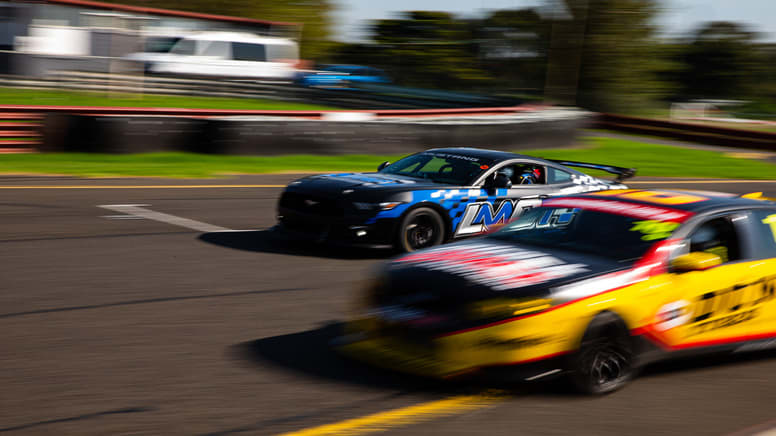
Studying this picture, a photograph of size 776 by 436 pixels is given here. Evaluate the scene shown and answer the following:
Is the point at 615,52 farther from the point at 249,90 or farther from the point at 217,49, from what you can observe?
the point at 217,49

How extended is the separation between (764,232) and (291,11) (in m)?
65.6

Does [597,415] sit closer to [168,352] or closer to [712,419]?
[712,419]

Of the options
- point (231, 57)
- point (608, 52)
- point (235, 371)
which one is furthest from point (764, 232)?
point (608, 52)

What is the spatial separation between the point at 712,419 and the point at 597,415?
0.66 metres

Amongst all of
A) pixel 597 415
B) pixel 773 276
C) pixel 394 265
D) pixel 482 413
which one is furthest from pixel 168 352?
pixel 773 276

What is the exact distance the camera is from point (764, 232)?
634 centimetres

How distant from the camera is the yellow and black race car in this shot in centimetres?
511

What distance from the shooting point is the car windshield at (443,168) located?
10211 millimetres

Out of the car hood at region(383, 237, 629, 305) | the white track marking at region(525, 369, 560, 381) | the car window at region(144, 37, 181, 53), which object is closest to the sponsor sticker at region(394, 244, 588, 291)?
the car hood at region(383, 237, 629, 305)

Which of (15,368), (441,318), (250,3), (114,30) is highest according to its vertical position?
(250,3)

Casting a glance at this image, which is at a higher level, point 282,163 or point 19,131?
point 19,131

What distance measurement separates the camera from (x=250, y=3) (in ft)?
213

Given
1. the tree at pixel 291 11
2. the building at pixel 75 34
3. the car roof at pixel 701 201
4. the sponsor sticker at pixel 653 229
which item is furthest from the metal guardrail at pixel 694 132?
the tree at pixel 291 11

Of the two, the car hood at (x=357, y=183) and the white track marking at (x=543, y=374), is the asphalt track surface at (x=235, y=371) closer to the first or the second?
the white track marking at (x=543, y=374)
